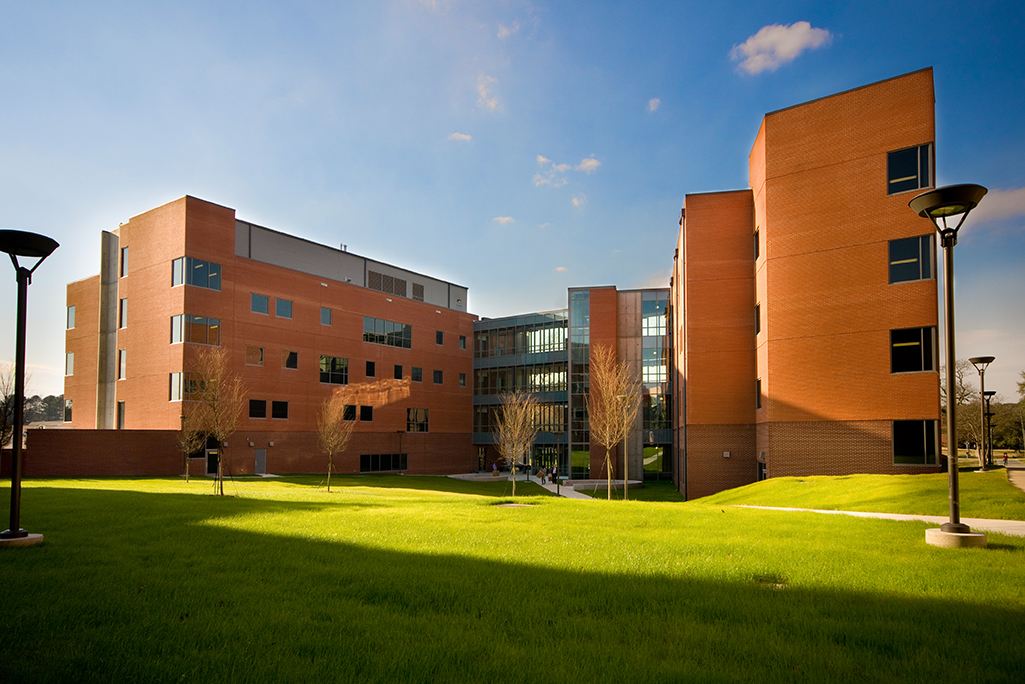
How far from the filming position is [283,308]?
156ft

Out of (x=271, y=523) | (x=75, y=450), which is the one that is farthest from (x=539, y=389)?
(x=271, y=523)

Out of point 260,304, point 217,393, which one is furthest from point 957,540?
point 260,304

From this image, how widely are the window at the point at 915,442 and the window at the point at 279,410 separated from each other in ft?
126

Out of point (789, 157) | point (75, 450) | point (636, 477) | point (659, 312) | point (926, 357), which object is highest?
point (789, 157)

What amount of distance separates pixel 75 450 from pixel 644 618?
3956 centimetres

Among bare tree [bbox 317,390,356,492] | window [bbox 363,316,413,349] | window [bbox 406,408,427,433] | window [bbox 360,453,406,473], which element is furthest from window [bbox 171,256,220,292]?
window [bbox 406,408,427,433]

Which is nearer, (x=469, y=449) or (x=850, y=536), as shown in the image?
(x=850, y=536)

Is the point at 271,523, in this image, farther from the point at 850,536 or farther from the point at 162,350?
the point at 162,350

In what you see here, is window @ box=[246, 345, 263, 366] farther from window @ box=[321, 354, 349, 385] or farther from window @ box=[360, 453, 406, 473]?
window @ box=[360, 453, 406, 473]

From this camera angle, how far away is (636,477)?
5459cm

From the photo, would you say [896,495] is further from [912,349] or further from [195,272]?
[195,272]

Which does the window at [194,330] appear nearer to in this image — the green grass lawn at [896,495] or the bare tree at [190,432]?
the bare tree at [190,432]

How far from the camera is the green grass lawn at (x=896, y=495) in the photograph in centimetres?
1667

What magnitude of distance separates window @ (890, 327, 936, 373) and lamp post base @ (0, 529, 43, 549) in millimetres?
28531
